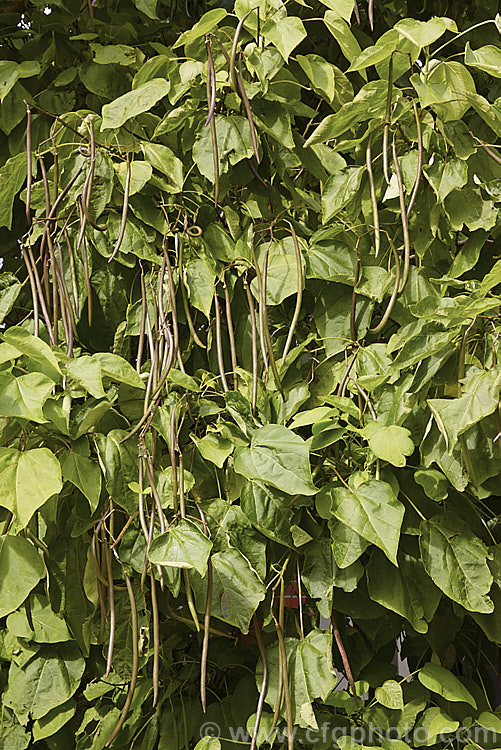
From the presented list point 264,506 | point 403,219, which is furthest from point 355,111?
point 264,506

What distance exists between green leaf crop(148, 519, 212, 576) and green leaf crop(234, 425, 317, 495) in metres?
0.08

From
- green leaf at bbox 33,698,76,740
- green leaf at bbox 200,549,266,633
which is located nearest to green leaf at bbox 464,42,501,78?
green leaf at bbox 200,549,266,633

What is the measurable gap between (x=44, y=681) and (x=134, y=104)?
753 millimetres

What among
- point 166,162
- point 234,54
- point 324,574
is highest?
point 234,54

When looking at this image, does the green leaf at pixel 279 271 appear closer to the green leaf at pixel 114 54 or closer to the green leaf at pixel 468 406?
the green leaf at pixel 468 406

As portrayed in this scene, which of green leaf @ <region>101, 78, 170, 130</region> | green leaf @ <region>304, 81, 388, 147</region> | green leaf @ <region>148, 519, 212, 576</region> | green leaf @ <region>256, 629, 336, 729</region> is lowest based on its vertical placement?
green leaf @ <region>256, 629, 336, 729</region>

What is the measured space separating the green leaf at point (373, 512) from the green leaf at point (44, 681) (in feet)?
1.45

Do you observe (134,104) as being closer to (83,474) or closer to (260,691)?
(83,474)

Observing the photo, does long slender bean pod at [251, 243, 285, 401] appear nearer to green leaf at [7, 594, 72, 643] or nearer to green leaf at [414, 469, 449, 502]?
green leaf at [414, 469, 449, 502]

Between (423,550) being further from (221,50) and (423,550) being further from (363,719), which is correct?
(221,50)

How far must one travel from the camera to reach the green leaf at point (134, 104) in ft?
2.98

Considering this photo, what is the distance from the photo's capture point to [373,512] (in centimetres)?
83

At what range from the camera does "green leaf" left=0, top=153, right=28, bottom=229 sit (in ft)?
3.29

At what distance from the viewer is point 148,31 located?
1.22 meters
